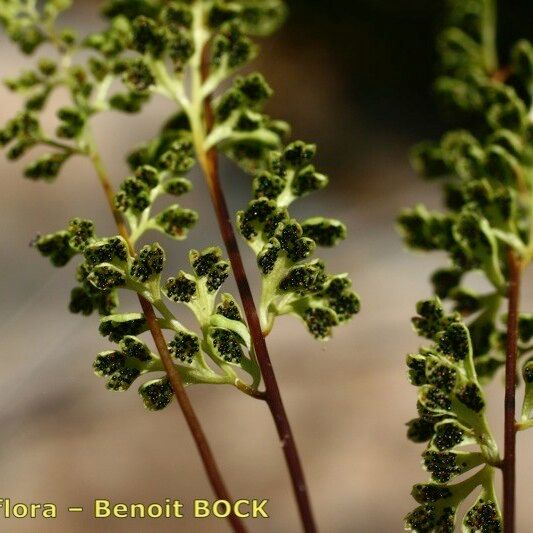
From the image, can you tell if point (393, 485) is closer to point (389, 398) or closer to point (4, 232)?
point (389, 398)

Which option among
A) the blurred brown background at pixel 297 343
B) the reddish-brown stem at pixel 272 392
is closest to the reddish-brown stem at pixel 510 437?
the reddish-brown stem at pixel 272 392

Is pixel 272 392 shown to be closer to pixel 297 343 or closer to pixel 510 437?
pixel 510 437

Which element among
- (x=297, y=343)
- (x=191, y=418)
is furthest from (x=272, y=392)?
(x=297, y=343)

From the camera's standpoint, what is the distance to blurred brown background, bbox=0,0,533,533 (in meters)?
1.52

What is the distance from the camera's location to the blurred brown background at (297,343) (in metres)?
1.52

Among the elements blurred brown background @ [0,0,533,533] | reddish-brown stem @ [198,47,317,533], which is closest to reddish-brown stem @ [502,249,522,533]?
reddish-brown stem @ [198,47,317,533]

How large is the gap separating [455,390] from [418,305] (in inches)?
4.9

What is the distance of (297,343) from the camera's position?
1984mm

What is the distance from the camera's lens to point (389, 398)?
69.7 inches

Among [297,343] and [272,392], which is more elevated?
[297,343]

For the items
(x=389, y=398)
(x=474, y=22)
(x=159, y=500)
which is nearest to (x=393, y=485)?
(x=389, y=398)

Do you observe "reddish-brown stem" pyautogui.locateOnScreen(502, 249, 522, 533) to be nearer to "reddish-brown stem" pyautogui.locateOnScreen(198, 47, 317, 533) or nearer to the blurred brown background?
"reddish-brown stem" pyautogui.locateOnScreen(198, 47, 317, 533)

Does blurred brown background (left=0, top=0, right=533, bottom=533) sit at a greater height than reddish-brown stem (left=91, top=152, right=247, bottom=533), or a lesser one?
greater

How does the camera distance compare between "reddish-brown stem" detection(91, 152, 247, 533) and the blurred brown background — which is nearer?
"reddish-brown stem" detection(91, 152, 247, 533)
